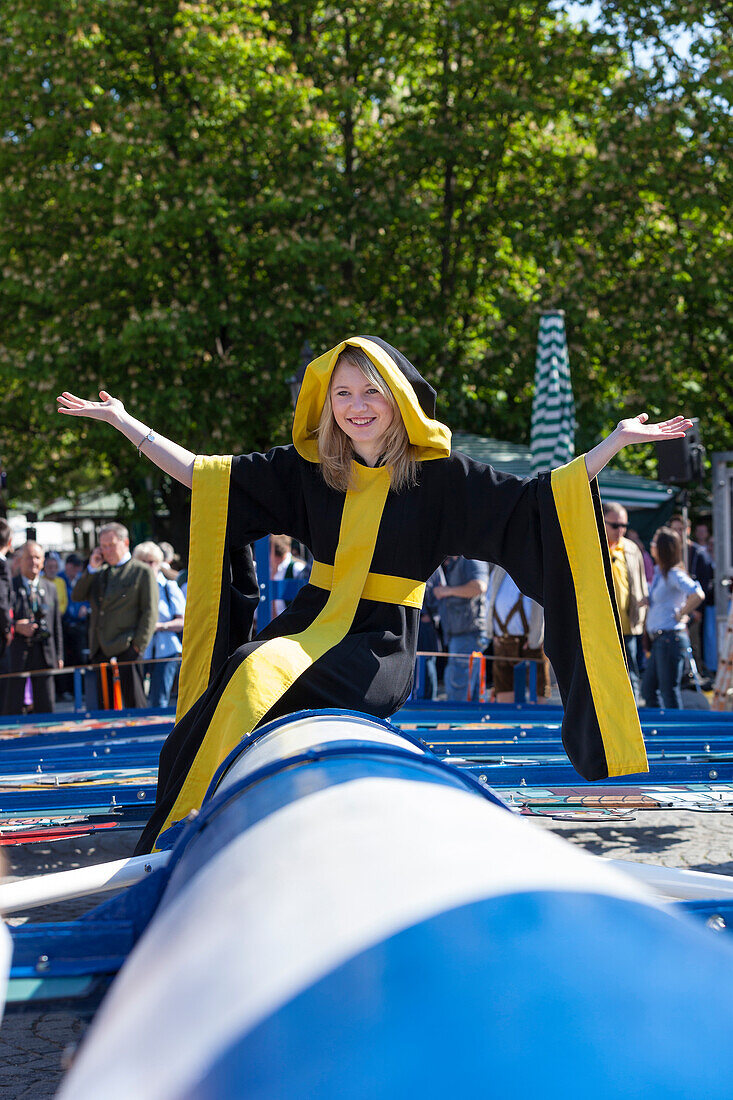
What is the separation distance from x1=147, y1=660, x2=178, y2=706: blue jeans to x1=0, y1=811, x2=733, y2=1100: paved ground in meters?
2.36

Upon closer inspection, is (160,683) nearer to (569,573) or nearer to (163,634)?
(163,634)

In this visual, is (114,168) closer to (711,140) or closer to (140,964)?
(711,140)

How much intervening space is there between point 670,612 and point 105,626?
3894 mm

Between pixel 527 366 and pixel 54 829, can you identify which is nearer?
pixel 54 829

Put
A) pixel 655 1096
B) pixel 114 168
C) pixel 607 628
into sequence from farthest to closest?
1. pixel 114 168
2. pixel 607 628
3. pixel 655 1096

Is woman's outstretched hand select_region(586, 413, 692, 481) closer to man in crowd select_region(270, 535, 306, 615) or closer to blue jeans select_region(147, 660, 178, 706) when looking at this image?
man in crowd select_region(270, 535, 306, 615)

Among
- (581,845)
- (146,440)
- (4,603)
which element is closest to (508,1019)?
(146,440)

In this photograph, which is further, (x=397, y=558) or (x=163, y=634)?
(x=163, y=634)

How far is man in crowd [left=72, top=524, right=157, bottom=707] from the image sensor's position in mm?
7965

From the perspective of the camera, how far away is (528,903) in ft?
3.57

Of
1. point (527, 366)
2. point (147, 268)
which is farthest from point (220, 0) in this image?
point (527, 366)

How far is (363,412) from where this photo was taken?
11.7 ft

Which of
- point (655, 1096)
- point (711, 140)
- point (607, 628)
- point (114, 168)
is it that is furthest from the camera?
point (711, 140)

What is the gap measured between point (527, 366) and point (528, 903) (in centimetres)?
1635
